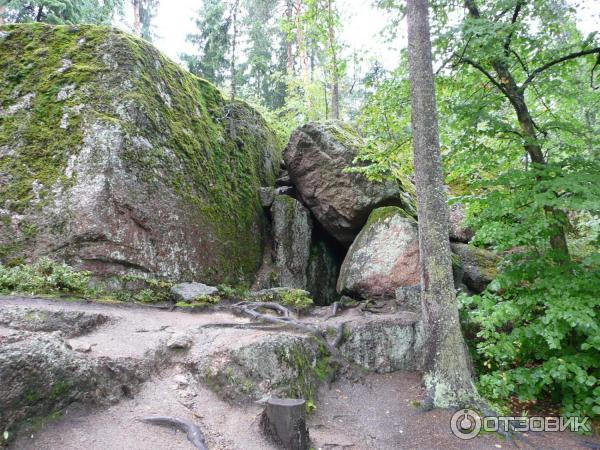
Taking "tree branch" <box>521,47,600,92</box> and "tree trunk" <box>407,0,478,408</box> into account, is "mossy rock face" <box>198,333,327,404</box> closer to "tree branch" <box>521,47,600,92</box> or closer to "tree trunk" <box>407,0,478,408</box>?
"tree trunk" <box>407,0,478,408</box>

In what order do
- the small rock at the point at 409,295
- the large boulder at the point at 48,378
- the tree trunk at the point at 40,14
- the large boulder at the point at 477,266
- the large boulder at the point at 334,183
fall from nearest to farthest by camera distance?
the large boulder at the point at 48,378, the small rock at the point at 409,295, the large boulder at the point at 477,266, the large boulder at the point at 334,183, the tree trunk at the point at 40,14

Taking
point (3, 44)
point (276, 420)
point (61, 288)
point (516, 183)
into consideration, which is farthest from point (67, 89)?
point (516, 183)

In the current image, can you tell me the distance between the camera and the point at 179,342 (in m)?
5.21

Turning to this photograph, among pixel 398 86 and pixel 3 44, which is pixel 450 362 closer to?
pixel 398 86

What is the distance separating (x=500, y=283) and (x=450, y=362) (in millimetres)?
1478

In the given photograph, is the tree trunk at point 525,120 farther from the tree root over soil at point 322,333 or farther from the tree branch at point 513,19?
the tree root over soil at point 322,333

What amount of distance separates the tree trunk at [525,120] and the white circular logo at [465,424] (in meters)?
3.04

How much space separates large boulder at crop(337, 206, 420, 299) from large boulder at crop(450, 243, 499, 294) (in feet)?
4.94

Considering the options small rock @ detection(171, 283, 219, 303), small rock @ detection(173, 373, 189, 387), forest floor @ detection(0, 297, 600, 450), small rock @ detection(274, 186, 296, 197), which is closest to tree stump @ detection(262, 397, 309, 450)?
forest floor @ detection(0, 297, 600, 450)

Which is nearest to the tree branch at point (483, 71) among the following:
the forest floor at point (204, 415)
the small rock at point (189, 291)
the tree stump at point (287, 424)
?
the forest floor at point (204, 415)

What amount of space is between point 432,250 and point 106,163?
6.35 metres

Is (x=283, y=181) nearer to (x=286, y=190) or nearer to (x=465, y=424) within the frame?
(x=286, y=190)

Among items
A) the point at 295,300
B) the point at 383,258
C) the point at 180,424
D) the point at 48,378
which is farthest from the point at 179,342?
the point at 383,258

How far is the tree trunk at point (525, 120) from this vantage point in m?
6.12
